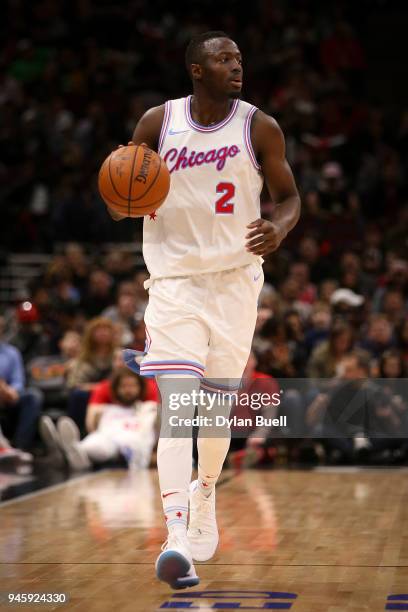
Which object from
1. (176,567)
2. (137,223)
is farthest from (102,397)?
(176,567)

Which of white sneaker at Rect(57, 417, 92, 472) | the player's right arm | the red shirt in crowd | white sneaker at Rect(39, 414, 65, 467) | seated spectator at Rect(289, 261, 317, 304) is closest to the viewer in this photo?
the player's right arm

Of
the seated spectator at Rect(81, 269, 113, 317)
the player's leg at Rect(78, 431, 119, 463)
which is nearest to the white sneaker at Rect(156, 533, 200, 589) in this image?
the player's leg at Rect(78, 431, 119, 463)

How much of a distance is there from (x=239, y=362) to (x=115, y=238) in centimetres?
936

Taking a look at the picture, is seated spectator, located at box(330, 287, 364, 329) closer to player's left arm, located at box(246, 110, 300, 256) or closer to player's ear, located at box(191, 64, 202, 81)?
player's left arm, located at box(246, 110, 300, 256)

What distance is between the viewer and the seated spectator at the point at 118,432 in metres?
9.36

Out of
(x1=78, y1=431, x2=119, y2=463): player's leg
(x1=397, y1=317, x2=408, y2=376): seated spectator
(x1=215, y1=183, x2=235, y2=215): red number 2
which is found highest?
(x1=215, y1=183, x2=235, y2=215): red number 2

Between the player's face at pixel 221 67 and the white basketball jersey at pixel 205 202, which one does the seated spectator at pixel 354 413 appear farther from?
the player's face at pixel 221 67

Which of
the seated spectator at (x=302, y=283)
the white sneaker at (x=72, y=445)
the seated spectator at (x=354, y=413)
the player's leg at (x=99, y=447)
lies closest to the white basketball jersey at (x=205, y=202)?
the seated spectator at (x=354, y=413)

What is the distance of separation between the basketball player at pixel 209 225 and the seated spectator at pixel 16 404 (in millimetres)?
5690

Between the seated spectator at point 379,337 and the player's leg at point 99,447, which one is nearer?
the player's leg at point 99,447

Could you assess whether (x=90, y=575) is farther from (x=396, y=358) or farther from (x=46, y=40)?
(x=46, y=40)

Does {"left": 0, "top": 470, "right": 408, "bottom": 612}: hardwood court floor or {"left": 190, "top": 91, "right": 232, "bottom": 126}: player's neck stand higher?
{"left": 190, "top": 91, "right": 232, "bottom": 126}: player's neck

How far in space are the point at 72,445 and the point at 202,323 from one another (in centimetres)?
502

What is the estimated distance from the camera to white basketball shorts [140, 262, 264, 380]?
445 cm
